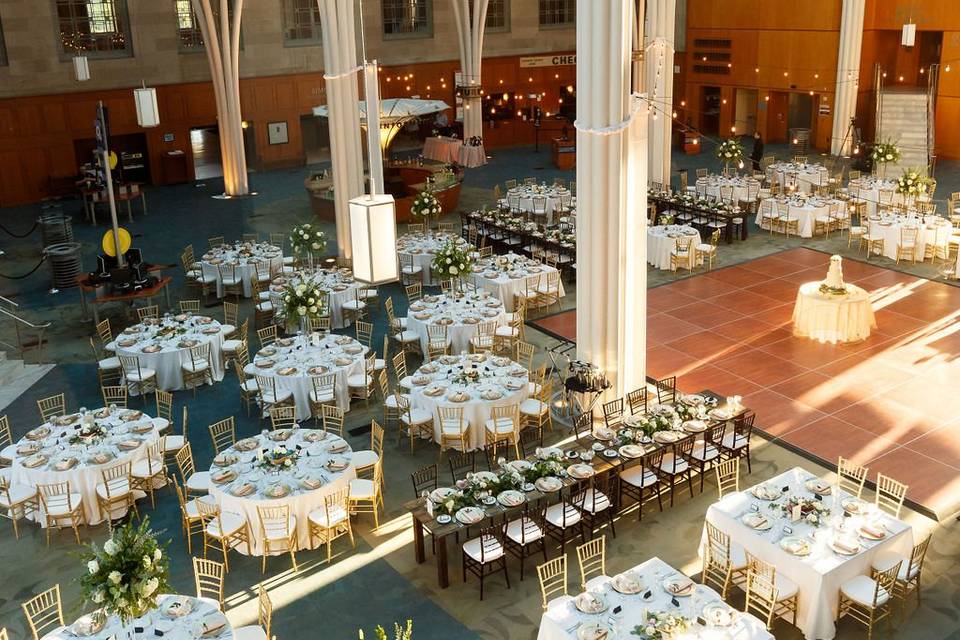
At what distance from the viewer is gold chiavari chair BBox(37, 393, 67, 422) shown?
48.0 feet

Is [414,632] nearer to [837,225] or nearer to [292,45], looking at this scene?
[837,225]

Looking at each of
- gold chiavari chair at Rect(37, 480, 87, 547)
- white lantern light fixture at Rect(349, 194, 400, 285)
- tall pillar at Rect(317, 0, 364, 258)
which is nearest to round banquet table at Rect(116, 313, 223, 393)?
gold chiavari chair at Rect(37, 480, 87, 547)

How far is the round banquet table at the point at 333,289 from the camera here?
62.5 ft

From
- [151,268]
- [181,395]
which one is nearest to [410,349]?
[181,395]

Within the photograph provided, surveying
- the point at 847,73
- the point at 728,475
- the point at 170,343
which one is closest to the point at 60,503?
the point at 170,343

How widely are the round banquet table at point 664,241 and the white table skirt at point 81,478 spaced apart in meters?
13.5

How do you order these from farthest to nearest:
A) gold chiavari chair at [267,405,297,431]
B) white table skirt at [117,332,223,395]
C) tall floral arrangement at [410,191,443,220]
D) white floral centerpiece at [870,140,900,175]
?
white floral centerpiece at [870,140,900,175] < tall floral arrangement at [410,191,443,220] < white table skirt at [117,332,223,395] < gold chiavari chair at [267,405,297,431]

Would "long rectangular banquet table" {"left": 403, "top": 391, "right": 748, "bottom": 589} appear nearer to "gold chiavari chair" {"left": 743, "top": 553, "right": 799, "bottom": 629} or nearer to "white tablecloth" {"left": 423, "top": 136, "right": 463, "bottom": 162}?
"gold chiavari chair" {"left": 743, "top": 553, "right": 799, "bottom": 629}

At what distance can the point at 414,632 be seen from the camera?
10.1m

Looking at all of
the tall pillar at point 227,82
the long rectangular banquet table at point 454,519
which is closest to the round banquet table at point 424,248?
the long rectangular banquet table at point 454,519

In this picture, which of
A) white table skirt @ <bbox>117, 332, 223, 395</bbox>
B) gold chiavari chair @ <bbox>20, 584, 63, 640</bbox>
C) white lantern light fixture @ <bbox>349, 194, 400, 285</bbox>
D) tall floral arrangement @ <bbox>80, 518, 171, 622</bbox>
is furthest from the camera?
white table skirt @ <bbox>117, 332, 223, 395</bbox>

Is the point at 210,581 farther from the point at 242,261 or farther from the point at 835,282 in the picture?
the point at 835,282

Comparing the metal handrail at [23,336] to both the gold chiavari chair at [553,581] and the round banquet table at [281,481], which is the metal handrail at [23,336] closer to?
the round banquet table at [281,481]

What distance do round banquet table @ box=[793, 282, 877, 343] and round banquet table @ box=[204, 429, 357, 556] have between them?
9600 mm
